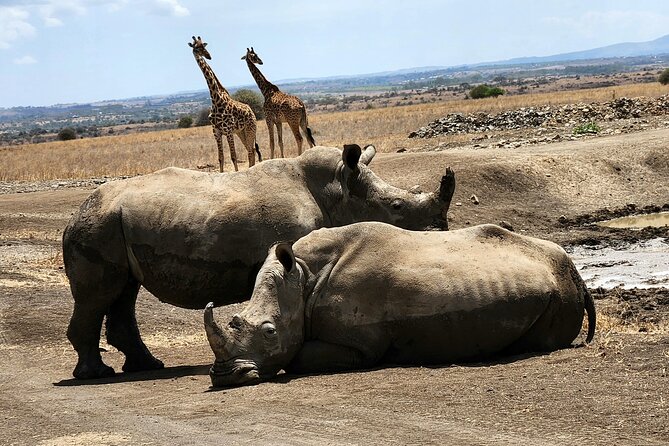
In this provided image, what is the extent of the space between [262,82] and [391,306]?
2270cm

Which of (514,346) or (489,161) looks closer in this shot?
(514,346)

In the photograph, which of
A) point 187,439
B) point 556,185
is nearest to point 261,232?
point 187,439

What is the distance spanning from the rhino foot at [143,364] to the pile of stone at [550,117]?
26968mm

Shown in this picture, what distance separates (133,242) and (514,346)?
3.74m

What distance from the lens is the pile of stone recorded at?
37569 mm

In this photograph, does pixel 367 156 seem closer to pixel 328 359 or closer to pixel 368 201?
pixel 368 201

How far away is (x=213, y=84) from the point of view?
27.5 meters

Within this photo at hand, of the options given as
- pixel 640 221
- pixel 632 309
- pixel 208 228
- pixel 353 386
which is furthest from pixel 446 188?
pixel 640 221

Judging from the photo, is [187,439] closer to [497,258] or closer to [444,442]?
[444,442]

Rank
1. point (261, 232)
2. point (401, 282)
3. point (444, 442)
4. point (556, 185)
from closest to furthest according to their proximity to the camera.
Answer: point (444, 442), point (401, 282), point (261, 232), point (556, 185)

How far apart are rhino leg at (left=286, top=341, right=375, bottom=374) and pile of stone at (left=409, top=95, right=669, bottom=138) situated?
28.1 metres

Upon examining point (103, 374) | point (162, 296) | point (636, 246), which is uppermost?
point (162, 296)

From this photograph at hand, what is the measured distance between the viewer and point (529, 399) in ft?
26.0

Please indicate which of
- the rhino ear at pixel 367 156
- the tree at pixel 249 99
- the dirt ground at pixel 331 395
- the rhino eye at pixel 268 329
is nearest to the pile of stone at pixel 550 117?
the dirt ground at pixel 331 395
